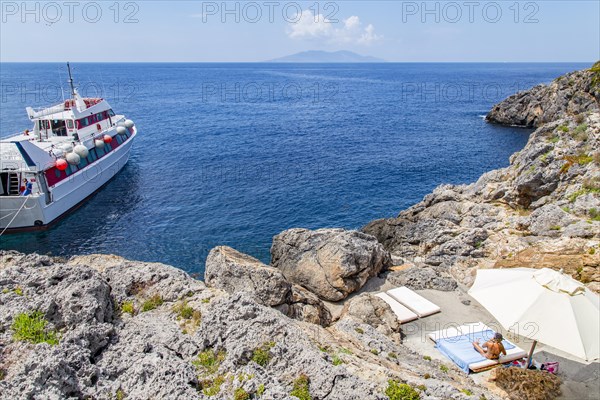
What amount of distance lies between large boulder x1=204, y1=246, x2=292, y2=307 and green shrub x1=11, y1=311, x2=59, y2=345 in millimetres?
9260

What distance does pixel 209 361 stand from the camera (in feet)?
29.7

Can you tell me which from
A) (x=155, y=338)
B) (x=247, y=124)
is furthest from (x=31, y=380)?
(x=247, y=124)

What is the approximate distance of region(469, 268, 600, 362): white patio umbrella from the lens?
1315cm

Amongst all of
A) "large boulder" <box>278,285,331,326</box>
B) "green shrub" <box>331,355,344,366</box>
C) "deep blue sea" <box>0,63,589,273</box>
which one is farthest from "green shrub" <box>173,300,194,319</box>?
"deep blue sea" <box>0,63,589,273</box>

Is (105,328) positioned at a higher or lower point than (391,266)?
higher

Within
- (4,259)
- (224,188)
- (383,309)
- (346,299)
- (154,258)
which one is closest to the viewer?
(4,259)

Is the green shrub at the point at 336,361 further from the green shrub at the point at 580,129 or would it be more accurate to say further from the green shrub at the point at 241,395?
the green shrub at the point at 580,129

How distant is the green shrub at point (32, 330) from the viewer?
28.5 feet

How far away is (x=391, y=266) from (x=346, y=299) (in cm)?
492

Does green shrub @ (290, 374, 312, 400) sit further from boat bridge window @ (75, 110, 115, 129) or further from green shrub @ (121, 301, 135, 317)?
boat bridge window @ (75, 110, 115, 129)

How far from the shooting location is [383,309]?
18.4 metres

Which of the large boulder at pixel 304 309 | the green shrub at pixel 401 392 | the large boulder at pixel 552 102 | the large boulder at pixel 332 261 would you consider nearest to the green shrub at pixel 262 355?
the green shrub at pixel 401 392

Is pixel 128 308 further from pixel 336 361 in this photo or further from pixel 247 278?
pixel 247 278

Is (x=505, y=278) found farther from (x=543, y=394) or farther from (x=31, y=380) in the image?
(x=31, y=380)
